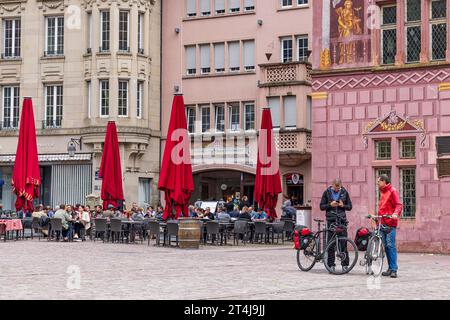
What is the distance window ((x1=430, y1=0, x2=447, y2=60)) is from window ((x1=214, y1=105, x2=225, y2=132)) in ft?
70.9

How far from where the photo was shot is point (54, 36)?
166 ft

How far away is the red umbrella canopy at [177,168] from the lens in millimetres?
28547

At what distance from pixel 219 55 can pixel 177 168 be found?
21184mm

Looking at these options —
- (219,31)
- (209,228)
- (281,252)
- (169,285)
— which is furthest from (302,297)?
(219,31)

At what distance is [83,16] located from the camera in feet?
162

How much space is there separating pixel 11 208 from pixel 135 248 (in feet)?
78.9

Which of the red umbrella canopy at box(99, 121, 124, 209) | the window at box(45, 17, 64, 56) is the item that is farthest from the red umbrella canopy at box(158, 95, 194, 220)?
the window at box(45, 17, 64, 56)

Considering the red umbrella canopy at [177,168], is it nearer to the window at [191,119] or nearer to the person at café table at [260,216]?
the person at café table at [260,216]

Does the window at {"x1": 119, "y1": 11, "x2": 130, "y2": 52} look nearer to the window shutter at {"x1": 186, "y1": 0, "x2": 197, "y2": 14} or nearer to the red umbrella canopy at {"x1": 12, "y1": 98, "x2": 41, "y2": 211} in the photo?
the window shutter at {"x1": 186, "y1": 0, "x2": 197, "y2": 14}

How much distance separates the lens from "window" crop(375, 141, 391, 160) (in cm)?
2883

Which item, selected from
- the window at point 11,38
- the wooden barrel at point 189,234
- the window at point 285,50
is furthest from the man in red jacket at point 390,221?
the window at point 11,38

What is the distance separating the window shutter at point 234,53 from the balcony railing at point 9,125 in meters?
11.5

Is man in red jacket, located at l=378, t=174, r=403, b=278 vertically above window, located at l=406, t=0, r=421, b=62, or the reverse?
window, located at l=406, t=0, r=421, b=62

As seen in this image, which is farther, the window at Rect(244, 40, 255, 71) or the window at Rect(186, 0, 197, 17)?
the window at Rect(186, 0, 197, 17)
